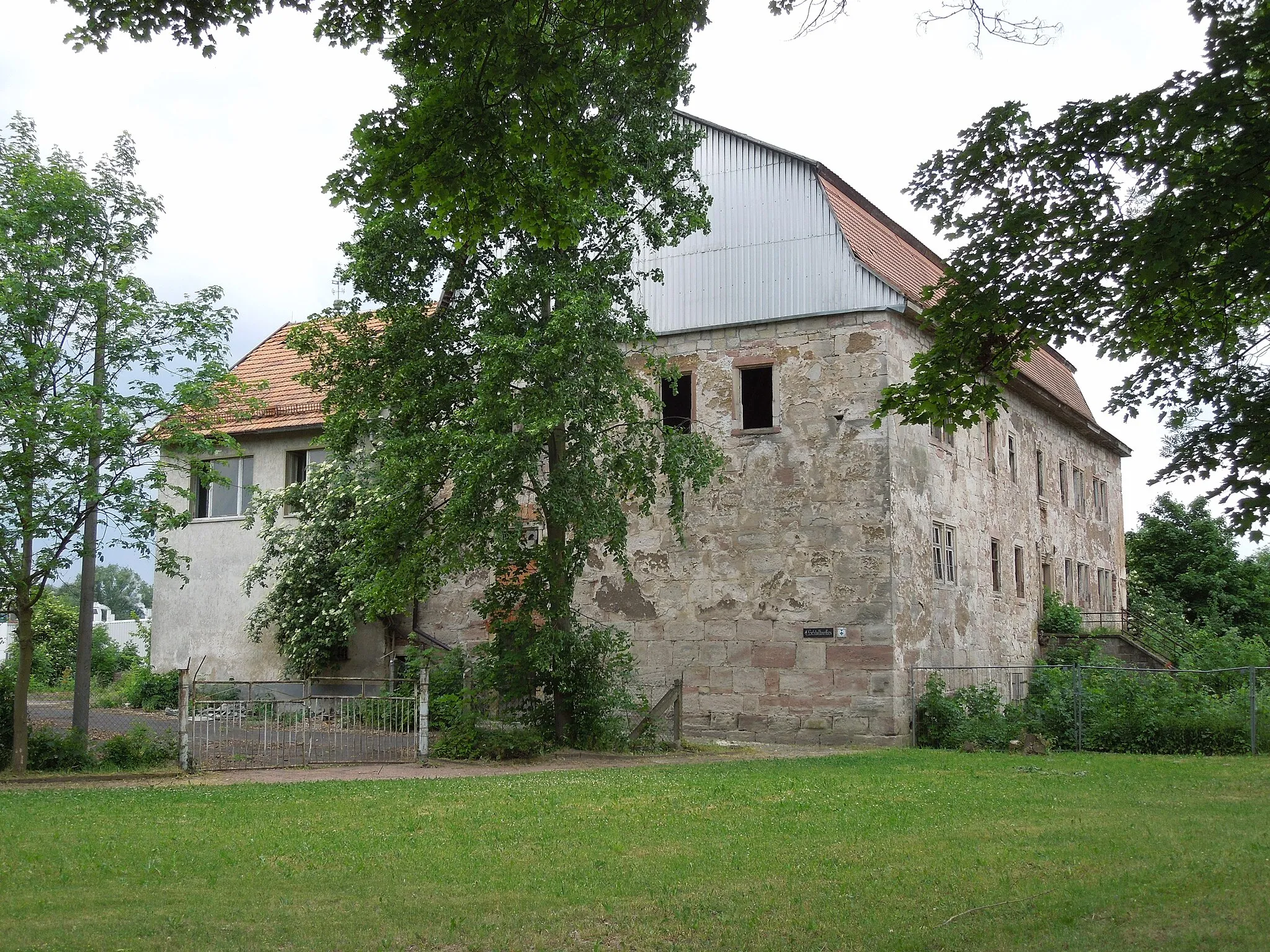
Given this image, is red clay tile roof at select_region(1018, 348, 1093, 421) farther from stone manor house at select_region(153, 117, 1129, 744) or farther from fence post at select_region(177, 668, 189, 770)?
fence post at select_region(177, 668, 189, 770)

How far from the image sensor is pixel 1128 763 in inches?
698

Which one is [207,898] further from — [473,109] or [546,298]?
[546,298]

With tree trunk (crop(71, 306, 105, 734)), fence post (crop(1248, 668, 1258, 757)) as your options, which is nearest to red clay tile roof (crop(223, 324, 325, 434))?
tree trunk (crop(71, 306, 105, 734))

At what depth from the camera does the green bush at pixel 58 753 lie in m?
16.9

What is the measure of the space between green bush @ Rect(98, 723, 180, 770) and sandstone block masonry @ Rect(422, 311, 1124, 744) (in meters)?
9.25

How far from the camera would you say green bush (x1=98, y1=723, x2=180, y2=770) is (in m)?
17.0

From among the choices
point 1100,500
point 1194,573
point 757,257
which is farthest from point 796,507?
point 1194,573

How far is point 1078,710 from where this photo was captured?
68.3 feet

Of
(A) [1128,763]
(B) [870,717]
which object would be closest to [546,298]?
(B) [870,717]

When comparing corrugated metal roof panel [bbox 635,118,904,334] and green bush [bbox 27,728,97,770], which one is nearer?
green bush [bbox 27,728,97,770]

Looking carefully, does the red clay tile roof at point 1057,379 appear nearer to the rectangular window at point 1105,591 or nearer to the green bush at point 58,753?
the rectangular window at point 1105,591

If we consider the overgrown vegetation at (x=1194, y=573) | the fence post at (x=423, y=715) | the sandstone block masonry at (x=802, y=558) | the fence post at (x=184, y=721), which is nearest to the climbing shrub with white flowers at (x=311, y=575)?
the sandstone block masonry at (x=802, y=558)

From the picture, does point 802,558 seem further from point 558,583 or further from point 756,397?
point 558,583

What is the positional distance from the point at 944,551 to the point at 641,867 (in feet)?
54.4
